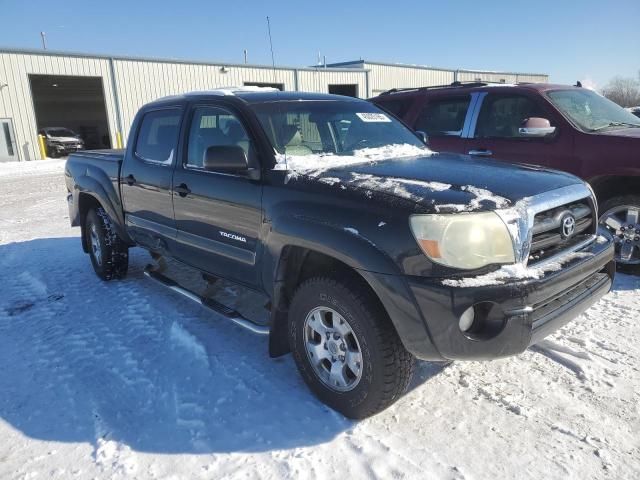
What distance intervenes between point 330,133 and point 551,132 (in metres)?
2.55

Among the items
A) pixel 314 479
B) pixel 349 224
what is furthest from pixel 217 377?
pixel 349 224

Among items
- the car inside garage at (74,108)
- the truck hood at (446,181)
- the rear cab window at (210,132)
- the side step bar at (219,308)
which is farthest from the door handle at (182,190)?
the car inside garage at (74,108)

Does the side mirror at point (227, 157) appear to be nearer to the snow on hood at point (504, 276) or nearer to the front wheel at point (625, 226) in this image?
the snow on hood at point (504, 276)

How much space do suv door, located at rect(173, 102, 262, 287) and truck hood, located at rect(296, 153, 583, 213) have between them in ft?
1.65

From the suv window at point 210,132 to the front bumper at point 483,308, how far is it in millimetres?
1705

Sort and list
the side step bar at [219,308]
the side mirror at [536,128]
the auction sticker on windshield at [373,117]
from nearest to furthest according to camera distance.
Result: the side step bar at [219,308] < the auction sticker on windshield at [373,117] < the side mirror at [536,128]

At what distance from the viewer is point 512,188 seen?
2.56 m

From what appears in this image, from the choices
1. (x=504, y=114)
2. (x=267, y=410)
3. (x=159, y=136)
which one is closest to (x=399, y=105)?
(x=504, y=114)

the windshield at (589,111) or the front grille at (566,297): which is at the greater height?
the windshield at (589,111)

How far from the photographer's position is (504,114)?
17.9 ft

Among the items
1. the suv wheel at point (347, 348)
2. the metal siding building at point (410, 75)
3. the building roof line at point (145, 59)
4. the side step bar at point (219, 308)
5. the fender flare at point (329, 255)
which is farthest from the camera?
the metal siding building at point (410, 75)

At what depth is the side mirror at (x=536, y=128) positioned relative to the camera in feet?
15.5

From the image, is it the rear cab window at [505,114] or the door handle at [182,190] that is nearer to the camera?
the door handle at [182,190]

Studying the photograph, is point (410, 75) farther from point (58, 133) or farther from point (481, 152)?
point (481, 152)
